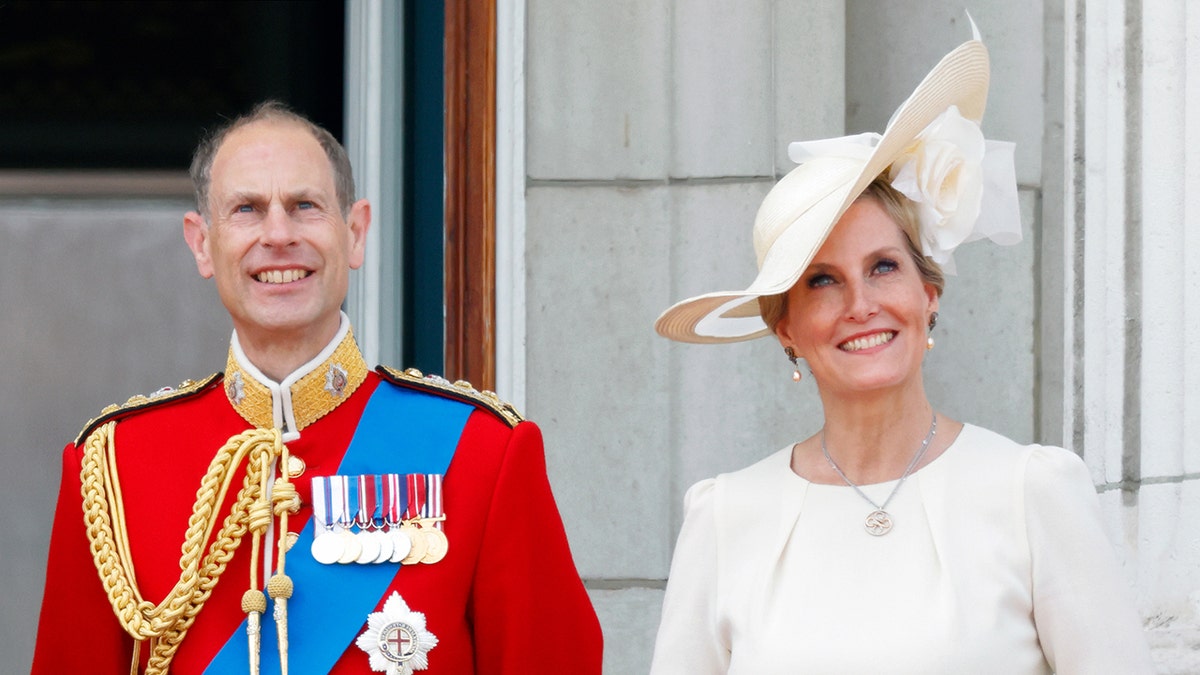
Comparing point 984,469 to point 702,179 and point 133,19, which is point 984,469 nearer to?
point 702,179

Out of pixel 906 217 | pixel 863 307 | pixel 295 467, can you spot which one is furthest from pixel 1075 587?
pixel 295 467

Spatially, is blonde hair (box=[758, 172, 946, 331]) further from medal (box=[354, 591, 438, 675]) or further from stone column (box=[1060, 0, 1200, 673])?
stone column (box=[1060, 0, 1200, 673])

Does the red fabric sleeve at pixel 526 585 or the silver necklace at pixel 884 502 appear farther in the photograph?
the red fabric sleeve at pixel 526 585

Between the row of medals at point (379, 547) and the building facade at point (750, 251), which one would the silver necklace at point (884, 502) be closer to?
the row of medals at point (379, 547)

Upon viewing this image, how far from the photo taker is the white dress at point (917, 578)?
2473mm

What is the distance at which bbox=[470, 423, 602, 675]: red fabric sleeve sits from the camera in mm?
2824

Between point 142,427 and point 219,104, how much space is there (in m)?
1.68

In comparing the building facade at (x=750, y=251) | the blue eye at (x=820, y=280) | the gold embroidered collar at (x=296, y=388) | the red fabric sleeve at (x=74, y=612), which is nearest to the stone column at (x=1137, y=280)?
the building facade at (x=750, y=251)

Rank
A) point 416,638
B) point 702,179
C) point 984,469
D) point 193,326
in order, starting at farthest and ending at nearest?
1. point 193,326
2. point 702,179
3. point 416,638
4. point 984,469

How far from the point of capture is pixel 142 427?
3.02m

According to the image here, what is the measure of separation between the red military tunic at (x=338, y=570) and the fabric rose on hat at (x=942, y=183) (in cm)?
72

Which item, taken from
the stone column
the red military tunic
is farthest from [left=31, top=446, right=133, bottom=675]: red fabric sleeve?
the stone column

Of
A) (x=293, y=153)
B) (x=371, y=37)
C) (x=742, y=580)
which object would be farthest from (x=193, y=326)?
(x=742, y=580)

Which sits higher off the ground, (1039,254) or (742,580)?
(1039,254)
